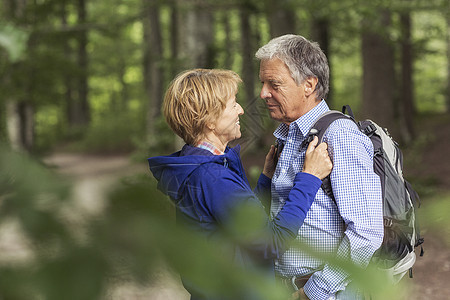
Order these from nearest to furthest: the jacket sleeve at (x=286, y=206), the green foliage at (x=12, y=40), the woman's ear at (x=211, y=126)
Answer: the green foliage at (x=12, y=40)
the jacket sleeve at (x=286, y=206)
the woman's ear at (x=211, y=126)

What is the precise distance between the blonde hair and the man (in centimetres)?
37

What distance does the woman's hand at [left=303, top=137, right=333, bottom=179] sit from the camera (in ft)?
5.79

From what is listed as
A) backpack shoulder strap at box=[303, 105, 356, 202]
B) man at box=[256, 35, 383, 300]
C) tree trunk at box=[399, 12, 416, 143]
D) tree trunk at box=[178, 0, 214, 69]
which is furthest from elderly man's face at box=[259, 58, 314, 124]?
tree trunk at box=[399, 12, 416, 143]

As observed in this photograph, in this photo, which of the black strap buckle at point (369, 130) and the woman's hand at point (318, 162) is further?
the black strap buckle at point (369, 130)

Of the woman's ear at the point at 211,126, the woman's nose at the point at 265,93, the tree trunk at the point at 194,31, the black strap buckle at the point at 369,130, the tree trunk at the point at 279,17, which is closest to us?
the woman's ear at the point at 211,126

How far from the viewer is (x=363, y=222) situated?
1.78 meters

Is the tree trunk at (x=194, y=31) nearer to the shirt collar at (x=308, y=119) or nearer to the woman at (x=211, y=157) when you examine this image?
the shirt collar at (x=308, y=119)

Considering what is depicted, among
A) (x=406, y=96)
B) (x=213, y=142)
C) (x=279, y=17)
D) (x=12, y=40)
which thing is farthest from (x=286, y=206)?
(x=406, y=96)

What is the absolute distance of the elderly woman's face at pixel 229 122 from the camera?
5.40ft

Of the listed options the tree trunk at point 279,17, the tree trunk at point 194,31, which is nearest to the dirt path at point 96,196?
the tree trunk at point 194,31

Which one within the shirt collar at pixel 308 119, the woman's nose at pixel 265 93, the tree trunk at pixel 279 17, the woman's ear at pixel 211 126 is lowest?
the shirt collar at pixel 308 119

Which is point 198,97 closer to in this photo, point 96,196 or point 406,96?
point 96,196

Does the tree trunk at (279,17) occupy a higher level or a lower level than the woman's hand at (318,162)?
higher

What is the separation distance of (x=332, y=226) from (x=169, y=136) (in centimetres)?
1240
